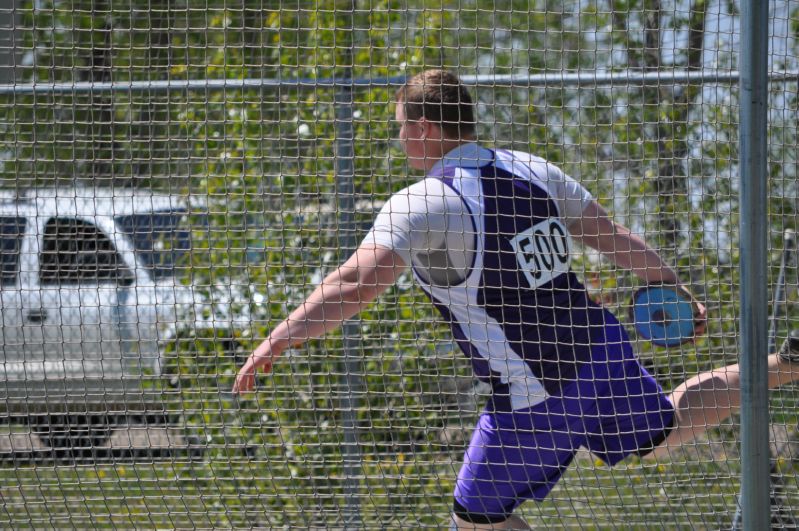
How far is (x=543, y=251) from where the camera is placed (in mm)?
3176

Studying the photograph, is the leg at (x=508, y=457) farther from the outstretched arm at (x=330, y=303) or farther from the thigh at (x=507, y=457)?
the outstretched arm at (x=330, y=303)

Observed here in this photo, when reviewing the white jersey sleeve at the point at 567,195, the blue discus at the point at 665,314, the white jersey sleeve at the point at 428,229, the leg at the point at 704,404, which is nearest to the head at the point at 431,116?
the white jersey sleeve at the point at 428,229

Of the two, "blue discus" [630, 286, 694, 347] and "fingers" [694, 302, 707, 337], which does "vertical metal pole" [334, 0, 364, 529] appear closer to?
"blue discus" [630, 286, 694, 347]

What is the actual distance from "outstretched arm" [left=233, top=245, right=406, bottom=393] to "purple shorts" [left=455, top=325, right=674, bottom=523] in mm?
623

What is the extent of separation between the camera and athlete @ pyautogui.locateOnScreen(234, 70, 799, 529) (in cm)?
305

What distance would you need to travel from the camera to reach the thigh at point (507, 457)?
316cm

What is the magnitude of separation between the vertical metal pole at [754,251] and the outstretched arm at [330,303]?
A: 107cm

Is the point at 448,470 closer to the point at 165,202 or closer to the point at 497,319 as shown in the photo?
the point at 497,319

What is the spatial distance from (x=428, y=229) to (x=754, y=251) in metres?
1.00

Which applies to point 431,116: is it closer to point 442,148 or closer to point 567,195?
point 442,148

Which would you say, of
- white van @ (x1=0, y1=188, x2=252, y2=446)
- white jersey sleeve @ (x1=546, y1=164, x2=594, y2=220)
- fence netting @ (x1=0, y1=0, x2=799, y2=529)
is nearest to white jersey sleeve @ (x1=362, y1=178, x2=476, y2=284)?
white jersey sleeve @ (x1=546, y1=164, x2=594, y2=220)

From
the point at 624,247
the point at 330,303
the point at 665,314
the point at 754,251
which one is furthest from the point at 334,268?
the point at 754,251

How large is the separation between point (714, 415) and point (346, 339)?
1.48 meters

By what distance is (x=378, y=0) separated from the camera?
497cm
